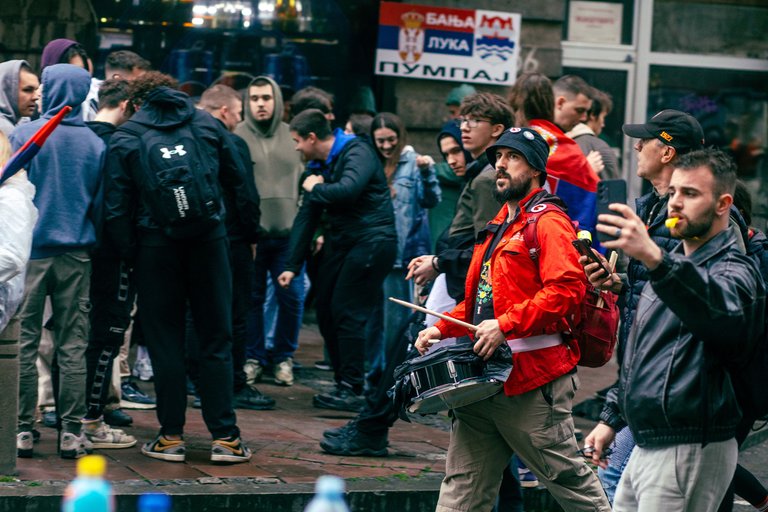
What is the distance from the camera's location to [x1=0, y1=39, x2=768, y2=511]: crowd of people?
4168 millimetres

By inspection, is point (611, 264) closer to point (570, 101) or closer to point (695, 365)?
point (695, 365)

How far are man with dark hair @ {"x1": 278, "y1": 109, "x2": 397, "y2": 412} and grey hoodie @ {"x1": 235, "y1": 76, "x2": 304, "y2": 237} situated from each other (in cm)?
57

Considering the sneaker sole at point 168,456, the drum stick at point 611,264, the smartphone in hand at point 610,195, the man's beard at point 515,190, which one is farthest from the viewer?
the sneaker sole at point 168,456

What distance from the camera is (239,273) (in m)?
8.54

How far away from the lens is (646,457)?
4.25 metres

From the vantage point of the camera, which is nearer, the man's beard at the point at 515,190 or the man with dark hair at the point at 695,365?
the man with dark hair at the point at 695,365

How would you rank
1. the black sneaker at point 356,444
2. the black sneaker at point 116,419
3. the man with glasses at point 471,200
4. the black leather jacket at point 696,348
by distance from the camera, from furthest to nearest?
the black sneaker at point 116,419 → the black sneaker at point 356,444 → the man with glasses at point 471,200 → the black leather jacket at point 696,348

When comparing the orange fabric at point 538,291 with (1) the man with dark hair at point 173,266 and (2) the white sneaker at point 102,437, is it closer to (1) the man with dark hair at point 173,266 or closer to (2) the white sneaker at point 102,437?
(1) the man with dark hair at point 173,266

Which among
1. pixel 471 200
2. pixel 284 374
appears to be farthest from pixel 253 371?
pixel 471 200

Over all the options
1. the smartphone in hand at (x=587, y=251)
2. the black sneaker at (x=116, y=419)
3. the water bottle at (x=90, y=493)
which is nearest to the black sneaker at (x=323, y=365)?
the black sneaker at (x=116, y=419)

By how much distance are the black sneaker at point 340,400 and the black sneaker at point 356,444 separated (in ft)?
4.34

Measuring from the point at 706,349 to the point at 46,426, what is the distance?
461 cm

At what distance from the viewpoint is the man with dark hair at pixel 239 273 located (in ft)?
27.6

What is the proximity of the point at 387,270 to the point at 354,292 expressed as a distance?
0.32 metres
